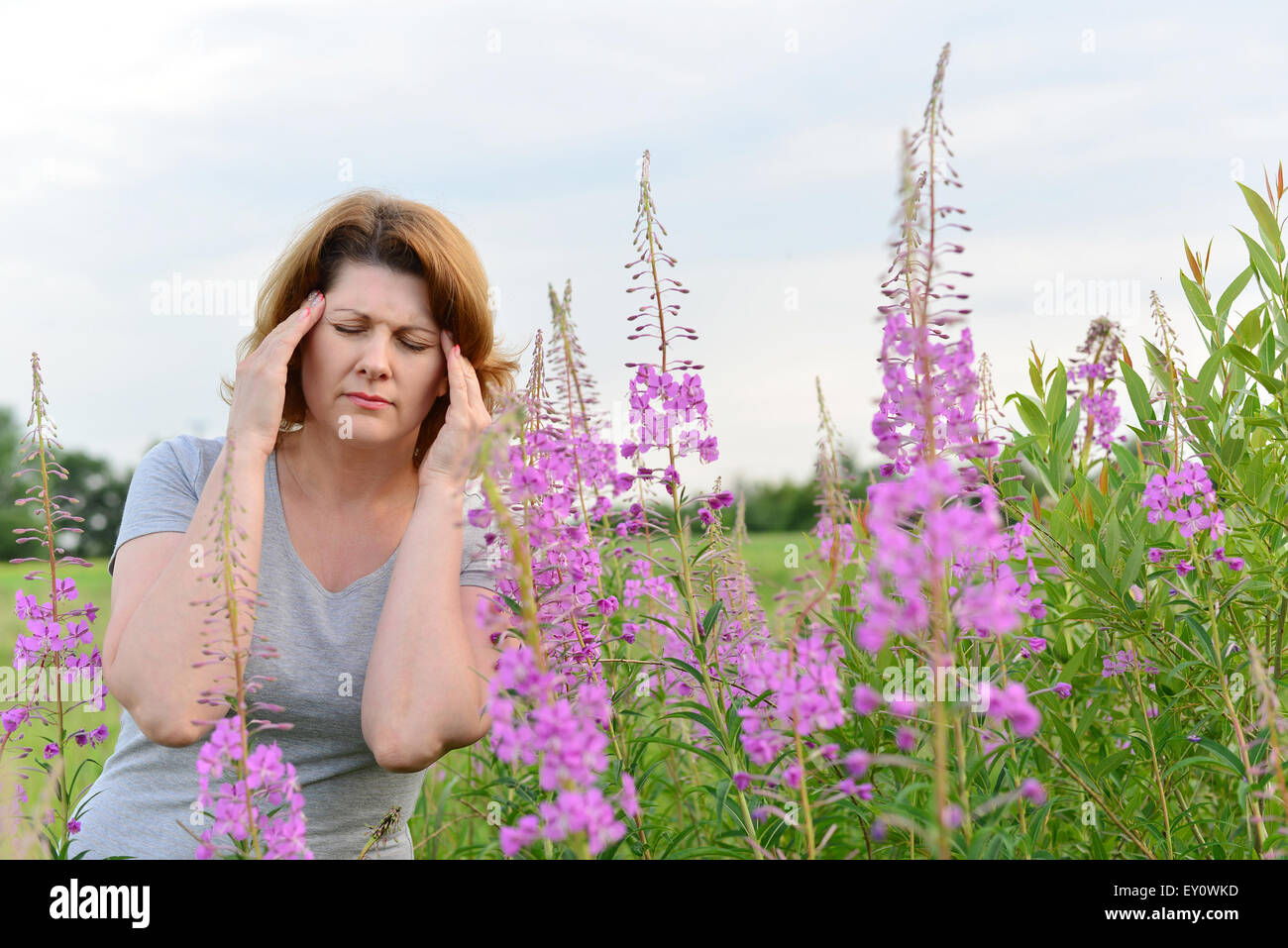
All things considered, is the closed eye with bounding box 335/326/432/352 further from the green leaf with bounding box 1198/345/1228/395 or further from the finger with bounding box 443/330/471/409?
the green leaf with bounding box 1198/345/1228/395

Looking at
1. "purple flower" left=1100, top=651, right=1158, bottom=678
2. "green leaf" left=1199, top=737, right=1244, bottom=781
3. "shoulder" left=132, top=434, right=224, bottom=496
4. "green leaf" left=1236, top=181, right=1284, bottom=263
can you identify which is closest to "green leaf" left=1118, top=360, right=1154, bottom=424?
"green leaf" left=1236, top=181, right=1284, bottom=263

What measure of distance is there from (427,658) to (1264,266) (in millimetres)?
2642

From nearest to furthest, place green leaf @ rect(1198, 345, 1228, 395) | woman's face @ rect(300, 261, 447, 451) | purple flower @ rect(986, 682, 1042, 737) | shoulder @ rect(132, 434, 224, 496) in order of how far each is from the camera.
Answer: purple flower @ rect(986, 682, 1042, 737) → green leaf @ rect(1198, 345, 1228, 395) → woman's face @ rect(300, 261, 447, 451) → shoulder @ rect(132, 434, 224, 496)

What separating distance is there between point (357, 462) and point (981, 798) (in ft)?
8.32

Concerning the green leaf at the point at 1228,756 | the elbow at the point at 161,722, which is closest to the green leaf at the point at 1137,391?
the green leaf at the point at 1228,756

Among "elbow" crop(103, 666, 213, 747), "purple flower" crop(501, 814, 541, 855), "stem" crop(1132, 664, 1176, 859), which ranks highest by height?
"purple flower" crop(501, 814, 541, 855)

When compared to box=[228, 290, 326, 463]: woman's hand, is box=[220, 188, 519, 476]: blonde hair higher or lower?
higher

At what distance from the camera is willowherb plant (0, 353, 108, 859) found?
2799 millimetres

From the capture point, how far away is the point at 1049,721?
2.76 meters

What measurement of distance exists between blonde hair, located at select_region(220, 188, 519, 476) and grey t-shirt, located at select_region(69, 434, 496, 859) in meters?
0.58

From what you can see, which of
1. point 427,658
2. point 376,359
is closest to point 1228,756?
point 427,658

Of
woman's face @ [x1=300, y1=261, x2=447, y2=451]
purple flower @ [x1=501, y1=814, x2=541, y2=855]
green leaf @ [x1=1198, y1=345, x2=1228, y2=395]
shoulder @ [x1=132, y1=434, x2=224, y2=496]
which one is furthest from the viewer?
shoulder @ [x1=132, y1=434, x2=224, y2=496]
